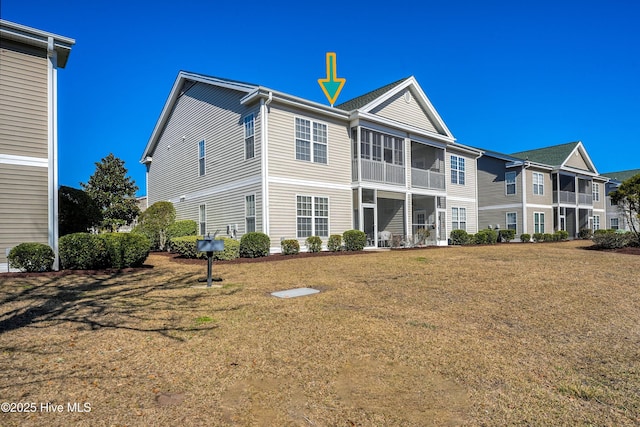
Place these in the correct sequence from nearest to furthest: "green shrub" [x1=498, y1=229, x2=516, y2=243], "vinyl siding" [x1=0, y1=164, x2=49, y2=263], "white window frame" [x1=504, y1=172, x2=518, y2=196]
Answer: "vinyl siding" [x1=0, y1=164, x2=49, y2=263], "green shrub" [x1=498, y1=229, x2=516, y2=243], "white window frame" [x1=504, y1=172, x2=518, y2=196]

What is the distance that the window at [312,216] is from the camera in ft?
54.6

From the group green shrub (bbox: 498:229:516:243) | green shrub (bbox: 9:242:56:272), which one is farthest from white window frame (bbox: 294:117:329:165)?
green shrub (bbox: 498:229:516:243)

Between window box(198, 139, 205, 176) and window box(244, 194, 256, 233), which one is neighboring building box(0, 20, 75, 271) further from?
window box(198, 139, 205, 176)

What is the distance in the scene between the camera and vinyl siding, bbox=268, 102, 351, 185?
51.8 feet

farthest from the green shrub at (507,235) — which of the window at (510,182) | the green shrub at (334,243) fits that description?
the green shrub at (334,243)

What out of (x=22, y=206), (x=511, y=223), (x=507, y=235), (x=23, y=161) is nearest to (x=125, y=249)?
(x=22, y=206)

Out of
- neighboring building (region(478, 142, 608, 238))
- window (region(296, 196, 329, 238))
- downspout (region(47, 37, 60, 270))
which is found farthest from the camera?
neighboring building (region(478, 142, 608, 238))

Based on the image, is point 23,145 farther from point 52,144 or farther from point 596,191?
point 596,191

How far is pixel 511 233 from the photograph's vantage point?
2789 cm

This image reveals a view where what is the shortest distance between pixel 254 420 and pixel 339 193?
50.8ft

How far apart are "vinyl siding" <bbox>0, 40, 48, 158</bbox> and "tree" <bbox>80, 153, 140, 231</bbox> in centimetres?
1841

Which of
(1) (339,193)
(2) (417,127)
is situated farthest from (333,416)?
(2) (417,127)

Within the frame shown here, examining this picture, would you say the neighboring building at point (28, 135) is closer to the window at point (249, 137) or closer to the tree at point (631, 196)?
the window at point (249, 137)

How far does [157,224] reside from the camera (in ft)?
68.7
